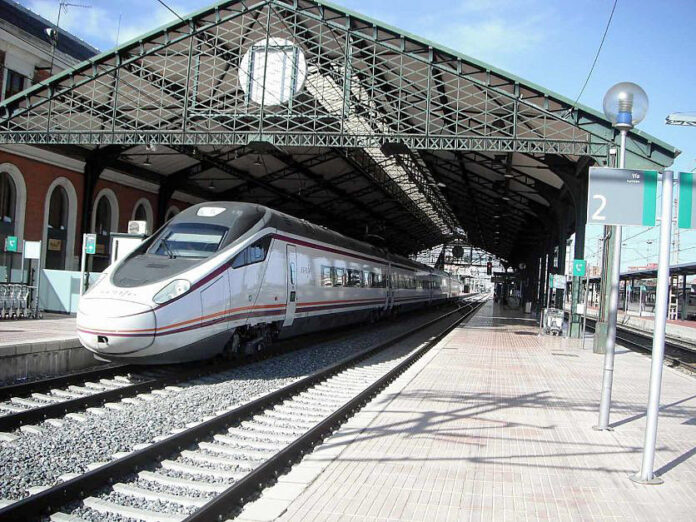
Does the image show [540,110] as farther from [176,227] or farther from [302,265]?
[176,227]

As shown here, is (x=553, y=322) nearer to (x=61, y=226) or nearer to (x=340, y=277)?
(x=340, y=277)

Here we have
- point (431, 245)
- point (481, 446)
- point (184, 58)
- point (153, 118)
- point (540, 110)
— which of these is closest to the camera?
point (481, 446)

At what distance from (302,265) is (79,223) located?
638 inches

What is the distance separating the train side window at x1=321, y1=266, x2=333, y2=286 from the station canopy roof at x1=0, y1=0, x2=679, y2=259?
13.6ft

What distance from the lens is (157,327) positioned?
30.5ft

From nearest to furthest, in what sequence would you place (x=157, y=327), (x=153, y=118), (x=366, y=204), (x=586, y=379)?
(x=157, y=327), (x=586, y=379), (x=153, y=118), (x=366, y=204)

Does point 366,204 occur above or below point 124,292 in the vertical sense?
above

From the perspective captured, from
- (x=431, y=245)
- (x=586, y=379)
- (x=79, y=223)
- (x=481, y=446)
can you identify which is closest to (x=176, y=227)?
(x=481, y=446)

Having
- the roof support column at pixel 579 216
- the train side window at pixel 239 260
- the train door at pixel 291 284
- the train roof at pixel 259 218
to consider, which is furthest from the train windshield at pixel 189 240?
the roof support column at pixel 579 216

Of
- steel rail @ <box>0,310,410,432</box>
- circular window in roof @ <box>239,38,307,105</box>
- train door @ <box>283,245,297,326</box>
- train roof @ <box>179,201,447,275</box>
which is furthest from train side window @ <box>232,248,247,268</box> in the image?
circular window in roof @ <box>239,38,307,105</box>

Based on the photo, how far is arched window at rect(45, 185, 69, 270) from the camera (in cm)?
2605

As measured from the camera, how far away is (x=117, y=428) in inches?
273

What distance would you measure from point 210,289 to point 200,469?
487 centimetres

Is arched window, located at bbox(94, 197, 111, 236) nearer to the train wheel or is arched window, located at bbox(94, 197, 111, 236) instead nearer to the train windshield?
the train windshield
